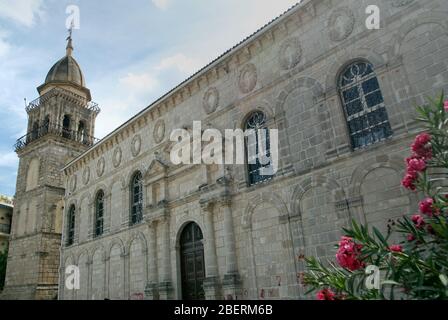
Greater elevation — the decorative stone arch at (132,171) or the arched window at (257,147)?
the decorative stone arch at (132,171)

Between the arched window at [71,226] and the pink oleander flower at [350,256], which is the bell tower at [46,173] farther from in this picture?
the pink oleander flower at [350,256]

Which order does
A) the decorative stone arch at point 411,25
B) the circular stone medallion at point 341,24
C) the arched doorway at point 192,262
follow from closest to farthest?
1. the decorative stone arch at point 411,25
2. the circular stone medallion at point 341,24
3. the arched doorway at point 192,262

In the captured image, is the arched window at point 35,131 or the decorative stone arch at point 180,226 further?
the arched window at point 35,131

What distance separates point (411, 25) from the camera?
8.58 meters

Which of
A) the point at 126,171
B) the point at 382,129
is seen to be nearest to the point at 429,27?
the point at 382,129

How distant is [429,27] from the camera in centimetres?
830

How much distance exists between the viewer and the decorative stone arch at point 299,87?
1019cm

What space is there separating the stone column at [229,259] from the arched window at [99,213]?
935 centimetres

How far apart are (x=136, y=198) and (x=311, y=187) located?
9555 mm

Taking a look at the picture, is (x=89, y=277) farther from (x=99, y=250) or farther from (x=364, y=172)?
(x=364, y=172)

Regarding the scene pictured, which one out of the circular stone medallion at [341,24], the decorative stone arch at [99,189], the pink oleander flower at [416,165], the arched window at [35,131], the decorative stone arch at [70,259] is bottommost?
the pink oleander flower at [416,165]

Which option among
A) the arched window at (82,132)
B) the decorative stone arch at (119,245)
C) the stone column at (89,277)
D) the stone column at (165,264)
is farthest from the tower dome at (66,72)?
the stone column at (165,264)
